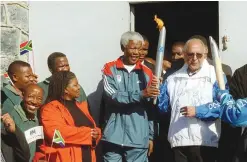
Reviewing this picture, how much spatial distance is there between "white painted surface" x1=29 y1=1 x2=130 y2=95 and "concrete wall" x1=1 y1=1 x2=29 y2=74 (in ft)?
0.76

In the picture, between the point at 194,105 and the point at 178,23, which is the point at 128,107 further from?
the point at 178,23

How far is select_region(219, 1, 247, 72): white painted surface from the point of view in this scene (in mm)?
6305

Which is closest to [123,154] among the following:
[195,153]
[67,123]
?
[67,123]

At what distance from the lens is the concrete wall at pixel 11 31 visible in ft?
20.8

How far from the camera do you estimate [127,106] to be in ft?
18.7

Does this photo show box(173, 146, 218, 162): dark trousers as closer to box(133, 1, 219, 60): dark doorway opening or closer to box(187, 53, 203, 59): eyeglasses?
box(187, 53, 203, 59): eyeglasses

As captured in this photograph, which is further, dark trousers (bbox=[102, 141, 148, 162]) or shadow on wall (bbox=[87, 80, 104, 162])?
shadow on wall (bbox=[87, 80, 104, 162])

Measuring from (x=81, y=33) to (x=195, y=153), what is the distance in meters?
2.24

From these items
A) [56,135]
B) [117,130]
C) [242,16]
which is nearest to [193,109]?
[117,130]

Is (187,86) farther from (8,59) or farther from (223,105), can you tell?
(8,59)

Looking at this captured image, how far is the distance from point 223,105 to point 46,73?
2562 millimetres

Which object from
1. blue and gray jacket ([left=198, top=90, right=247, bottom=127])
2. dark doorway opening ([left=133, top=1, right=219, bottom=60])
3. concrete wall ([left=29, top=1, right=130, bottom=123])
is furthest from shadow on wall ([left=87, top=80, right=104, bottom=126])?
dark doorway opening ([left=133, top=1, right=219, bottom=60])

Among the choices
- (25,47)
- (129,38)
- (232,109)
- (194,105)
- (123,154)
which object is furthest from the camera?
(25,47)

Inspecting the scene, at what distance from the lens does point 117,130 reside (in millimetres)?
5660
